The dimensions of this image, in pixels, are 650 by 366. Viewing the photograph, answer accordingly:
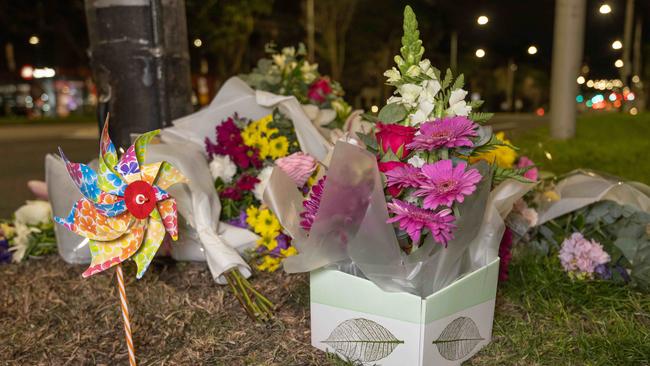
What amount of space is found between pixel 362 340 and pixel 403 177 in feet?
1.89

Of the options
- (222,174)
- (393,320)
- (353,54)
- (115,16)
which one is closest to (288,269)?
(393,320)

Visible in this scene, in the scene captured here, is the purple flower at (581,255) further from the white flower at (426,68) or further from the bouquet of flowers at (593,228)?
the white flower at (426,68)

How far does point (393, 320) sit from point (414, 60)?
89 cm

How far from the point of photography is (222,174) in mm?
2990

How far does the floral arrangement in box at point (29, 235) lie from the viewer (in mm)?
3186

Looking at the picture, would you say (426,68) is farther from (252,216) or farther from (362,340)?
(252,216)

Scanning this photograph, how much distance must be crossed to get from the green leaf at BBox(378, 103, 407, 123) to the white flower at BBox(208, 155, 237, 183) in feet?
4.02

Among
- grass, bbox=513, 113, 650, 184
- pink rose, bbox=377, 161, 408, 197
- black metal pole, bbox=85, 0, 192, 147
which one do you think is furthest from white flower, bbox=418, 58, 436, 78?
black metal pole, bbox=85, 0, 192, 147

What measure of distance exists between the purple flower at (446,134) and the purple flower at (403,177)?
8cm

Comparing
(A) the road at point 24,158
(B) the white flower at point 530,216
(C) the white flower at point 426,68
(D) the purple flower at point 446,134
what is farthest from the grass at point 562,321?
(A) the road at point 24,158

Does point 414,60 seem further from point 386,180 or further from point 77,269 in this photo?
point 77,269

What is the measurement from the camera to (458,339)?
1.90m

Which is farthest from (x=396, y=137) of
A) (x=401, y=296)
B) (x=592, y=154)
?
(x=592, y=154)

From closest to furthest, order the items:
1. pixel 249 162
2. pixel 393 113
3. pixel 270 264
Answer: pixel 393 113
pixel 270 264
pixel 249 162
